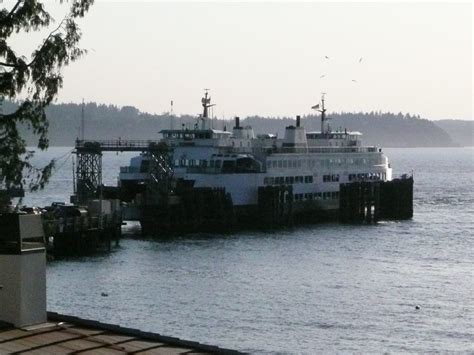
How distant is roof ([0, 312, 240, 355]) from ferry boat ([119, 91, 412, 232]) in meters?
61.6

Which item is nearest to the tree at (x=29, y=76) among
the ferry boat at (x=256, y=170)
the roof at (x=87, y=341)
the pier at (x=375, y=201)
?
the roof at (x=87, y=341)

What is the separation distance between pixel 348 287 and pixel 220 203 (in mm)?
34319

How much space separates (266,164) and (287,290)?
145ft

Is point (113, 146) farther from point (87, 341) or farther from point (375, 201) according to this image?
point (87, 341)

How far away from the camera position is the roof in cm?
1814

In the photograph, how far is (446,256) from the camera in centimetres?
6919

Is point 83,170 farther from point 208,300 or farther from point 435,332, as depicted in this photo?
point 435,332

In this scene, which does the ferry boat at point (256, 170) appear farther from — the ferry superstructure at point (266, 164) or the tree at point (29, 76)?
the tree at point (29, 76)

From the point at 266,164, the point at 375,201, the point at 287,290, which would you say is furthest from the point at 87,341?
the point at 375,201

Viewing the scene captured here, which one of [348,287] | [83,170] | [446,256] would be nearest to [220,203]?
[83,170]

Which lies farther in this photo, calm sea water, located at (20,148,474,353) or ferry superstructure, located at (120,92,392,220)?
ferry superstructure, located at (120,92,392,220)

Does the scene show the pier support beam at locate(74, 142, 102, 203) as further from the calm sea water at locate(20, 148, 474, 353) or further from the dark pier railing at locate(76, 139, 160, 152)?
the calm sea water at locate(20, 148, 474, 353)

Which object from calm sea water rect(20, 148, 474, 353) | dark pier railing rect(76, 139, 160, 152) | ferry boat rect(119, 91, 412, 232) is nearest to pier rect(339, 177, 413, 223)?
ferry boat rect(119, 91, 412, 232)

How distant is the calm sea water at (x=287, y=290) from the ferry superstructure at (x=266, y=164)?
9.24 m
